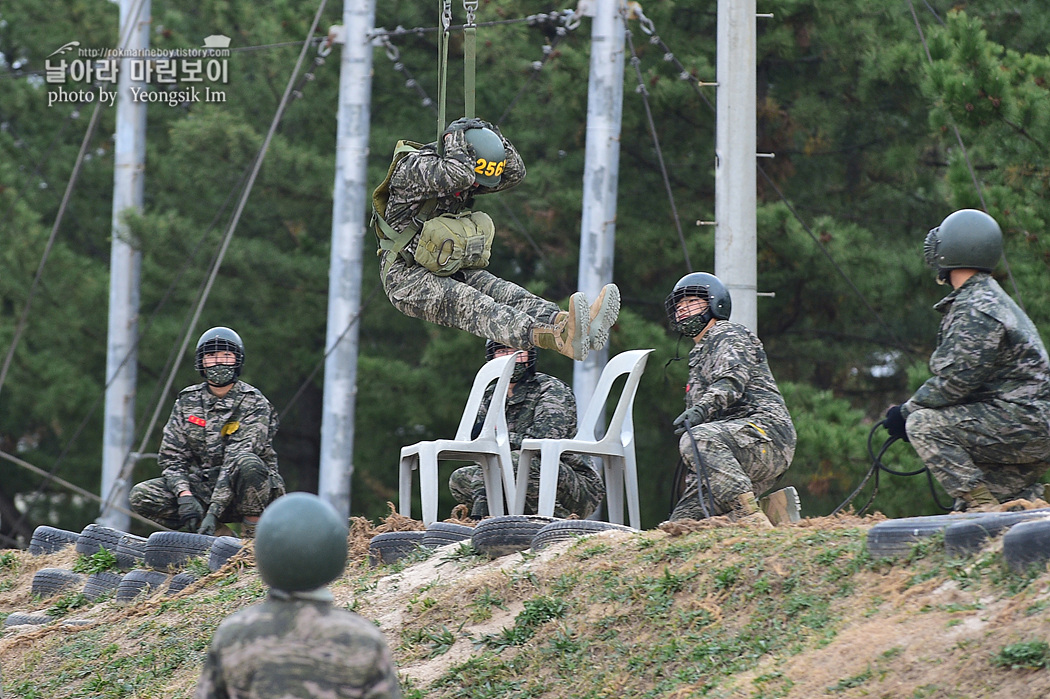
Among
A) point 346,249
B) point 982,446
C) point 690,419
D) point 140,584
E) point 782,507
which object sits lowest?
point 140,584

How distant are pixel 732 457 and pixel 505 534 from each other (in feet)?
4.54

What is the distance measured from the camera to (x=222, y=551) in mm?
10336

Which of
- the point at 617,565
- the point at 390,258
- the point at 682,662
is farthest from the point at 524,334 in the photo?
the point at 682,662

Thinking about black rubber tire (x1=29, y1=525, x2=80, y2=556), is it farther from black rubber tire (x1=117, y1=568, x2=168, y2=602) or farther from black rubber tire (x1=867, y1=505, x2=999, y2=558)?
black rubber tire (x1=867, y1=505, x2=999, y2=558)

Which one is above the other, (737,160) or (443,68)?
(443,68)

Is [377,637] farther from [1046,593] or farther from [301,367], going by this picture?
[301,367]

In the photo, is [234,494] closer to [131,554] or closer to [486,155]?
[131,554]

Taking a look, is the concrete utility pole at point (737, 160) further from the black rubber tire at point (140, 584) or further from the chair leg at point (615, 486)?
the black rubber tire at point (140, 584)

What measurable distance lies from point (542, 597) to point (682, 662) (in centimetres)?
119

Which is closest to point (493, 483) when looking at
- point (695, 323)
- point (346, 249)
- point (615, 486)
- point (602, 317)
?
point (615, 486)

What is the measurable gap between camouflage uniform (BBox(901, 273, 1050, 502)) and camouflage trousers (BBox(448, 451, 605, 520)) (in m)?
3.04

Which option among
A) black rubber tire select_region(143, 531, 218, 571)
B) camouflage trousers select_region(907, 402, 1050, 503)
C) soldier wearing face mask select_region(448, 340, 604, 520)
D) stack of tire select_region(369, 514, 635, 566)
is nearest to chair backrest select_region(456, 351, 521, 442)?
soldier wearing face mask select_region(448, 340, 604, 520)

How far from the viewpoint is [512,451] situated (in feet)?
36.3

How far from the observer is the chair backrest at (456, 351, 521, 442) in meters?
10.4
